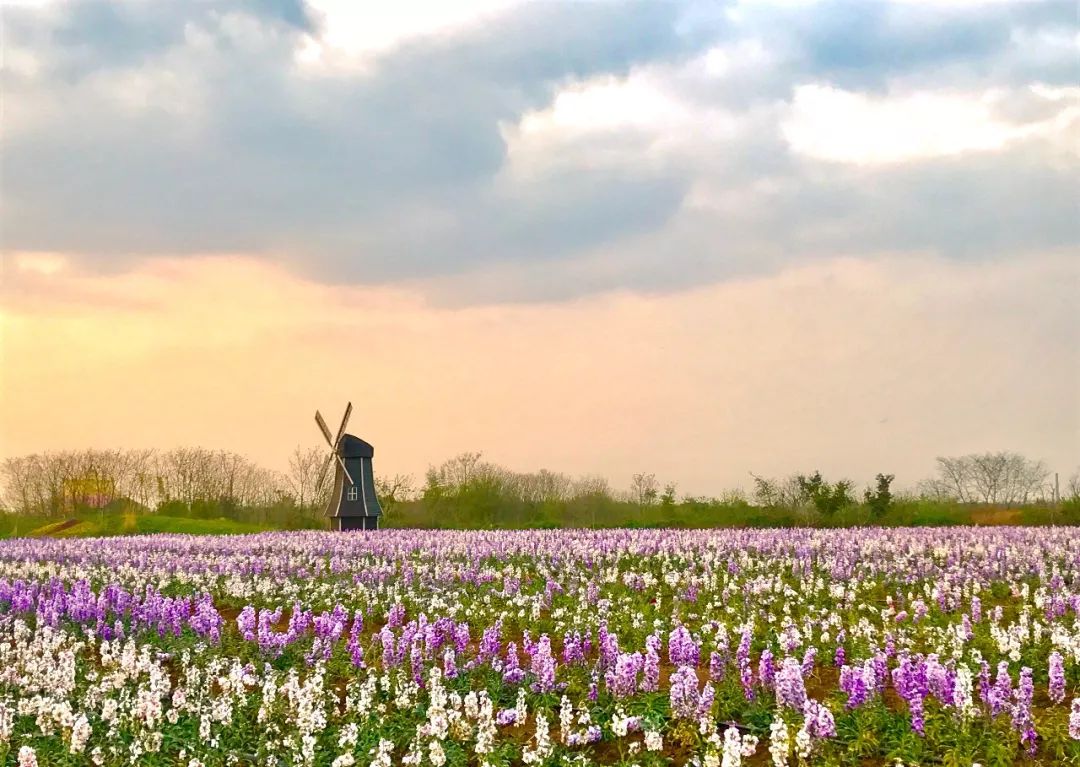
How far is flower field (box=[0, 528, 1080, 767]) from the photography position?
9.61 meters

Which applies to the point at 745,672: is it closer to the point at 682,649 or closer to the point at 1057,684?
the point at 682,649

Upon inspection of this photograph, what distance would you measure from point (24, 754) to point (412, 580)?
37.3 ft

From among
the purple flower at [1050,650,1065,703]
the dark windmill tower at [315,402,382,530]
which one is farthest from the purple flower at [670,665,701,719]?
the dark windmill tower at [315,402,382,530]

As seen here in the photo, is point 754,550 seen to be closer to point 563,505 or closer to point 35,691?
point 35,691

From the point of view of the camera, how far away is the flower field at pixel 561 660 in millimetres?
9609

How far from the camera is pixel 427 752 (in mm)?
10141

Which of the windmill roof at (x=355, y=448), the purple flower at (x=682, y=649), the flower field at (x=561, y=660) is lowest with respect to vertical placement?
the flower field at (x=561, y=660)

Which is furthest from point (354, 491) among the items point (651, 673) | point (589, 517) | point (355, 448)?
point (651, 673)

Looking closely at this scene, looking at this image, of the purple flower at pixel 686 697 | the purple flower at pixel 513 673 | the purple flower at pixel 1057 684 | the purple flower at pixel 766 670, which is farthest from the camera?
the purple flower at pixel 513 673

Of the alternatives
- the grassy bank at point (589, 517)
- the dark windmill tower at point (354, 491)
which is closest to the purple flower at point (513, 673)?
the grassy bank at point (589, 517)

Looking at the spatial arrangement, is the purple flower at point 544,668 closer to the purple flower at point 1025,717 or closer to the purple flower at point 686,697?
the purple flower at point 686,697

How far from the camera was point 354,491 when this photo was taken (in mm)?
42375

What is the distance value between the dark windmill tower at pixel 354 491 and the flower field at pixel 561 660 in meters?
17.3

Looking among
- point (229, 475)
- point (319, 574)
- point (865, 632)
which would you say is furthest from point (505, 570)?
point (229, 475)
